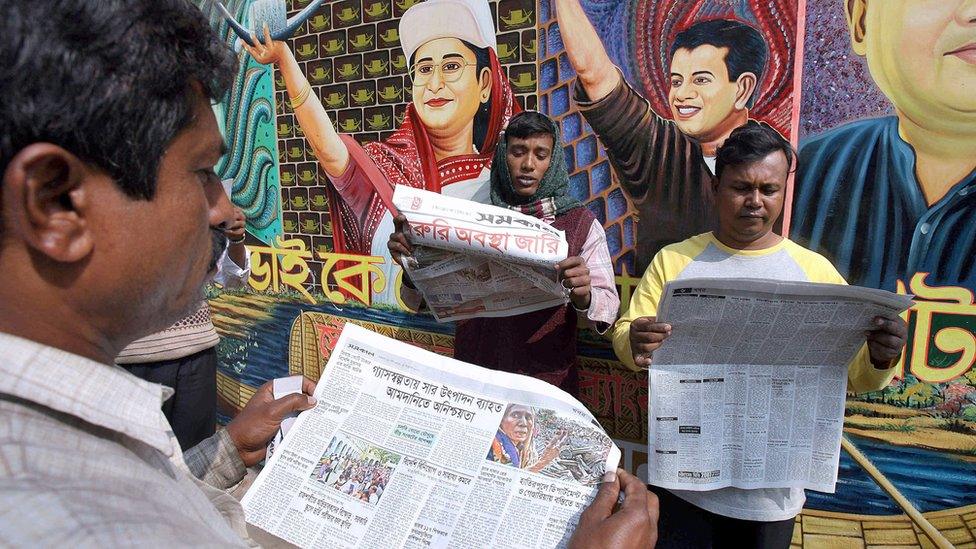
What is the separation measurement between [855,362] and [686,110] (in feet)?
3.84

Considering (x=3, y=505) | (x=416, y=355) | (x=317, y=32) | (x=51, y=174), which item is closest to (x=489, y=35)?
(x=317, y=32)

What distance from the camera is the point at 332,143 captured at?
10.8 ft

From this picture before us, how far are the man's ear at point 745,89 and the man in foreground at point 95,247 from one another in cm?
203

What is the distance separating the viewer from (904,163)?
197 centimetres

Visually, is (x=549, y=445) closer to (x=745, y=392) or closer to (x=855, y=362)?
(x=745, y=392)

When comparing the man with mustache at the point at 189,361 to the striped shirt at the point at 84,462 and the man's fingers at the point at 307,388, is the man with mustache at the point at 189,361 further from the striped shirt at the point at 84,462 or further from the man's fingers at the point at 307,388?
the striped shirt at the point at 84,462

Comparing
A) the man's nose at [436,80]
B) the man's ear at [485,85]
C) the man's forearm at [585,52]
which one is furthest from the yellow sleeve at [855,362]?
the man's nose at [436,80]

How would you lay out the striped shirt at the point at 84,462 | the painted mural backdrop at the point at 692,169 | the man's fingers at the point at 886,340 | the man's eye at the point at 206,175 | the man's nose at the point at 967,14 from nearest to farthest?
the striped shirt at the point at 84,462 → the man's eye at the point at 206,175 → the man's fingers at the point at 886,340 → the man's nose at the point at 967,14 → the painted mural backdrop at the point at 692,169

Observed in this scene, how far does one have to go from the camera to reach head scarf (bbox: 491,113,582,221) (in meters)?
2.03

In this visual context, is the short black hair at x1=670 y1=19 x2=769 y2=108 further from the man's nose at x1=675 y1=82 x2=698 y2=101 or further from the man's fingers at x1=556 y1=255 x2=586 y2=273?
the man's fingers at x1=556 y1=255 x2=586 y2=273

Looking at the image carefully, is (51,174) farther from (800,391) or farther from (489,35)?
(489,35)

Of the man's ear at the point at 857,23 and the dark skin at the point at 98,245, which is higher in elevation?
the man's ear at the point at 857,23

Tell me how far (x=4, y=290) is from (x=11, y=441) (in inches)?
5.7

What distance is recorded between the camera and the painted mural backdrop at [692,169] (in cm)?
191
